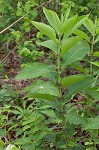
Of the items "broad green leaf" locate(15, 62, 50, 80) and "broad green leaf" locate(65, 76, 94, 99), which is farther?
"broad green leaf" locate(65, 76, 94, 99)

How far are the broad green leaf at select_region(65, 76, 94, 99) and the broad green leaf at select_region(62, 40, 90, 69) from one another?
0.17 metres

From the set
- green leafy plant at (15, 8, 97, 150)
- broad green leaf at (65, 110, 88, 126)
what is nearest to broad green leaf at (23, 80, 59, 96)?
green leafy plant at (15, 8, 97, 150)

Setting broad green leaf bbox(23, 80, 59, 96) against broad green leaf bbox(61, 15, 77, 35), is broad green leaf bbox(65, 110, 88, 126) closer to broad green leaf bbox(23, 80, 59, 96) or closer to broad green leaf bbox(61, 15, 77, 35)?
broad green leaf bbox(23, 80, 59, 96)

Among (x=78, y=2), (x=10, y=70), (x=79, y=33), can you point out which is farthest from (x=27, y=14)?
(x=79, y=33)

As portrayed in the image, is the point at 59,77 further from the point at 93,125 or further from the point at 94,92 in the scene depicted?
the point at 93,125

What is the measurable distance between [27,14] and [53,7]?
3.29ft

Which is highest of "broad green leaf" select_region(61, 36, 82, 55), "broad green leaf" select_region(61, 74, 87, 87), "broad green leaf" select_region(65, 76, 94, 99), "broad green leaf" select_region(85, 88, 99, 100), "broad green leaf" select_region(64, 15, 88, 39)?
"broad green leaf" select_region(64, 15, 88, 39)

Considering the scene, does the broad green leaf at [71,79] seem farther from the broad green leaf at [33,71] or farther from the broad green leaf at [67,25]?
the broad green leaf at [67,25]

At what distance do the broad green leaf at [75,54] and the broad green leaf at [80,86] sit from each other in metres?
0.17

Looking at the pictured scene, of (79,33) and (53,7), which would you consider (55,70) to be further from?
(53,7)

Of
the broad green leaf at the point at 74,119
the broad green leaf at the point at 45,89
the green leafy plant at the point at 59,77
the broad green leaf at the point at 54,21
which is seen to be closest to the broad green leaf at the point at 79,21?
the green leafy plant at the point at 59,77

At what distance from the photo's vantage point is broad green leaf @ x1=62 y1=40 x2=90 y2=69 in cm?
273

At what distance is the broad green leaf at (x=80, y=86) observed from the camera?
2.74 metres

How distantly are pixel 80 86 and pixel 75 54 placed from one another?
0.78 ft
